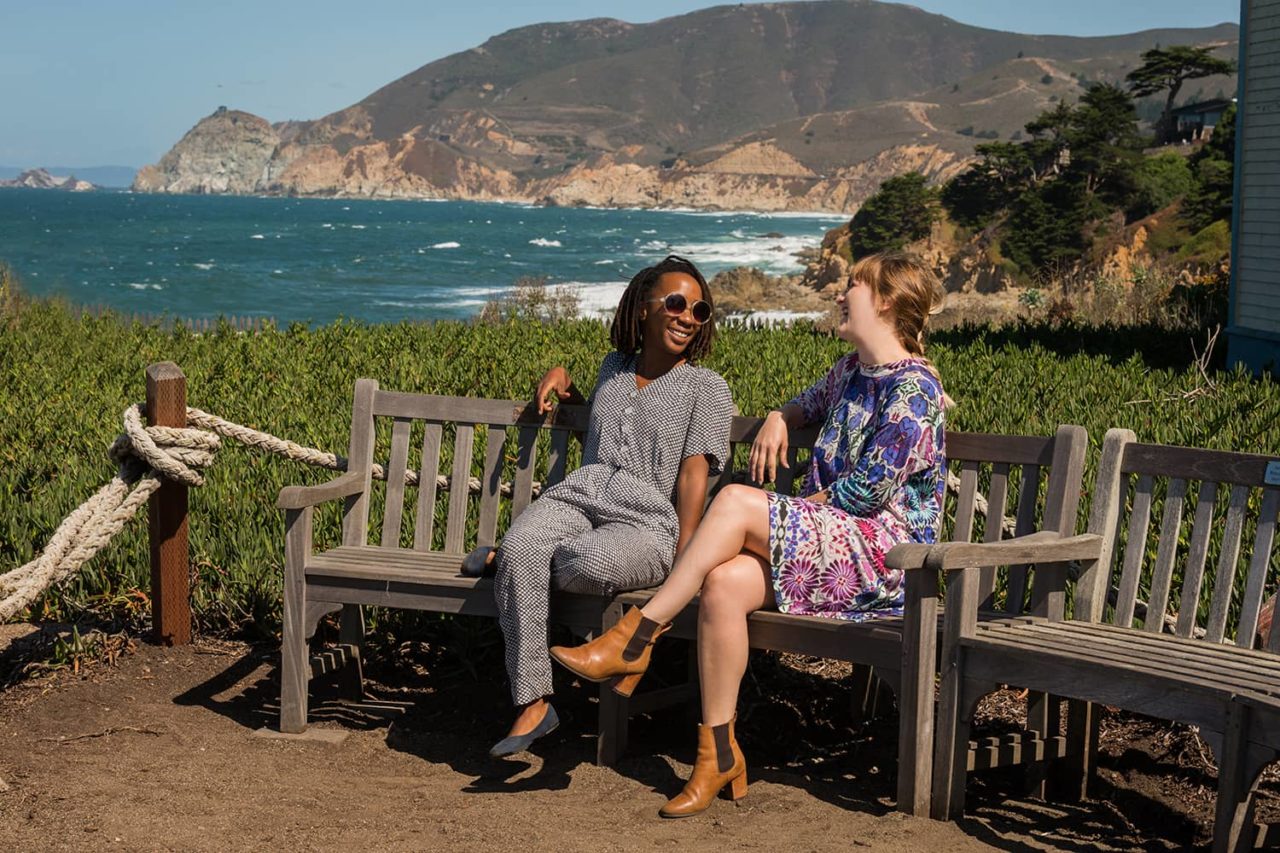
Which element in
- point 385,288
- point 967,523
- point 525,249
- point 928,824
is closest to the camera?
point 928,824

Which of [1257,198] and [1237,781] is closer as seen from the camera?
[1237,781]

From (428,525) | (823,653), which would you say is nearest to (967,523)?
(823,653)

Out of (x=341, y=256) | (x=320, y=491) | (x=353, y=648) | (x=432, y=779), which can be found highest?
(x=320, y=491)

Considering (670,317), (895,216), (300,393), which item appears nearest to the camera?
(670,317)

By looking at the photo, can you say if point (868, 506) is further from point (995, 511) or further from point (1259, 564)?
point (1259, 564)

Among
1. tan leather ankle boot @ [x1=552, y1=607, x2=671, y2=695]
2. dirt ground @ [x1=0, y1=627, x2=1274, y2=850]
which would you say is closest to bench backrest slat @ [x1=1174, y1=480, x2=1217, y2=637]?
dirt ground @ [x1=0, y1=627, x2=1274, y2=850]

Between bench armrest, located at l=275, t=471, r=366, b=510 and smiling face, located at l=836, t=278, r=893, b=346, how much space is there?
71.2 inches

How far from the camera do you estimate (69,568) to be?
512 cm

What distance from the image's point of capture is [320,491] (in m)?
4.87

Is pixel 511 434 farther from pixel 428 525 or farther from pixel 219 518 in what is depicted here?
pixel 428 525

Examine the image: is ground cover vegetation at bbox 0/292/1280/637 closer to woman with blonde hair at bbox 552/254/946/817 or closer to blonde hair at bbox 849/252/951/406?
woman with blonde hair at bbox 552/254/946/817

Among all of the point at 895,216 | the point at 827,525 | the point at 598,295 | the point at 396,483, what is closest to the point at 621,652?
the point at 827,525

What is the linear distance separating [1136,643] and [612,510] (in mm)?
1600

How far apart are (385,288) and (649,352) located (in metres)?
65.2
